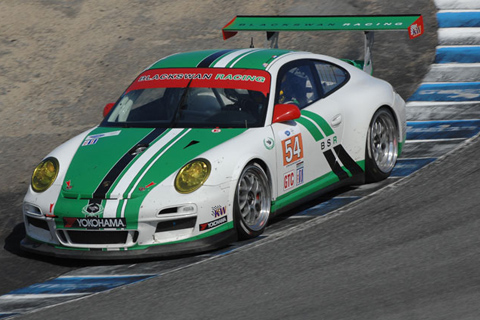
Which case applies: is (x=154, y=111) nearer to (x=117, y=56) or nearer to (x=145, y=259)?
(x=145, y=259)

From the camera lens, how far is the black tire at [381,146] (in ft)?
28.9

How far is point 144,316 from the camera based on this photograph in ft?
18.9

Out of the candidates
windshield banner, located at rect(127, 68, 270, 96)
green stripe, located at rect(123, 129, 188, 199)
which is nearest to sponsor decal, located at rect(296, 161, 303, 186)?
windshield banner, located at rect(127, 68, 270, 96)

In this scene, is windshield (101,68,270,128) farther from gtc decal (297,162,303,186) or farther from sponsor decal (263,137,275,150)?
gtc decal (297,162,303,186)

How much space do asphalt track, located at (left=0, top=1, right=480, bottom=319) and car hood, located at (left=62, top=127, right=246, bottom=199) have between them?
1.91ft

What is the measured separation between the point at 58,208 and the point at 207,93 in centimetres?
175

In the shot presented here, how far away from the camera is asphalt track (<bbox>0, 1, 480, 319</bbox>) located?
569 cm

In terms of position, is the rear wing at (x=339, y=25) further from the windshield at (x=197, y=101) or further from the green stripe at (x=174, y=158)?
the green stripe at (x=174, y=158)

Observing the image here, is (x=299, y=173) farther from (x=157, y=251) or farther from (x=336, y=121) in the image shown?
(x=157, y=251)

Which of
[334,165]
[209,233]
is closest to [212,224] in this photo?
[209,233]

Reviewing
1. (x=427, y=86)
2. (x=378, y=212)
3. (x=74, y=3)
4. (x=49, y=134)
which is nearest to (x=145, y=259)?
(x=378, y=212)

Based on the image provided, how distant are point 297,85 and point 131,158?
183cm

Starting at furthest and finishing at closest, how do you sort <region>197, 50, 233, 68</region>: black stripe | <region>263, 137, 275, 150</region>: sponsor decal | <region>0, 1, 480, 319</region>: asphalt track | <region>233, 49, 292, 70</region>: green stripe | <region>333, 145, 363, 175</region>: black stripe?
1. <region>333, 145, 363, 175</region>: black stripe
2. <region>197, 50, 233, 68</region>: black stripe
3. <region>233, 49, 292, 70</region>: green stripe
4. <region>263, 137, 275, 150</region>: sponsor decal
5. <region>0, 1, 480, 319</region>: asphalt track

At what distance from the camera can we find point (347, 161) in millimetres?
8602
